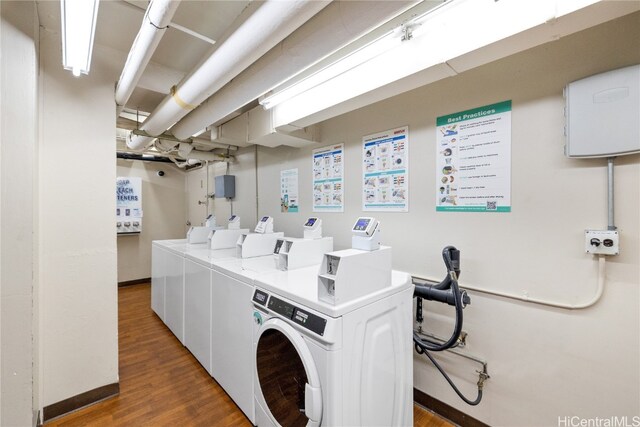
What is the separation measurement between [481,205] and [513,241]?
26 centimetres

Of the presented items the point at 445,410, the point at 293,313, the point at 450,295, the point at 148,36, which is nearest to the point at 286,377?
the point at 293,313

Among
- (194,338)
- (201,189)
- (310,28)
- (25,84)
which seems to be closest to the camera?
(310,28)

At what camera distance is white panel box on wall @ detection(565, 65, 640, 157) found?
1.06m

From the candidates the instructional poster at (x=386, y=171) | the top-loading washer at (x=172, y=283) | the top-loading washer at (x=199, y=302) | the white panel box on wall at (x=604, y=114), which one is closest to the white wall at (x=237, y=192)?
the top-loading washer at (x=172, y=283)

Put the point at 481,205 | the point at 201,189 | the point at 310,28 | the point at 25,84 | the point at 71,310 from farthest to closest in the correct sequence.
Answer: the point at 201,189, the point at 71,310, the point at 481,205, the point at 25,84, the point at 310,28

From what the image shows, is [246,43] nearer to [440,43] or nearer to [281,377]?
[440,43]

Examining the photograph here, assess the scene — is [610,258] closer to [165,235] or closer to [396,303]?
[396,303]

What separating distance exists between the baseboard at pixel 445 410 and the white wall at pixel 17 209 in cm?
230

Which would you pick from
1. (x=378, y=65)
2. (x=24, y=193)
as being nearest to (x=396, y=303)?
(x=378, y=65)

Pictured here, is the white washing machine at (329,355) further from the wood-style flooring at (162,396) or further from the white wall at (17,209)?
the white wall at (17,209)

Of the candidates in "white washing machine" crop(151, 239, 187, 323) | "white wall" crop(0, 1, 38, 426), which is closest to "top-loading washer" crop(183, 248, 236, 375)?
"white washing machine" crop(151, 239, 187, 323)

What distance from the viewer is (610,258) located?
118 centimetres

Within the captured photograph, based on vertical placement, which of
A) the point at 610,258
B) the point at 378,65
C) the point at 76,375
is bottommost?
the point at 76,375

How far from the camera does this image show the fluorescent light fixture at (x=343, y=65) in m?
1.24
